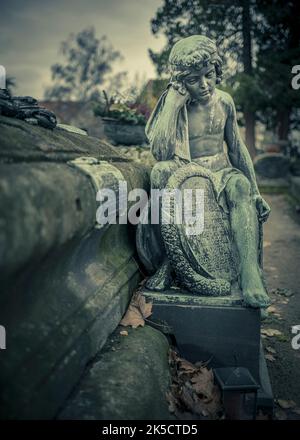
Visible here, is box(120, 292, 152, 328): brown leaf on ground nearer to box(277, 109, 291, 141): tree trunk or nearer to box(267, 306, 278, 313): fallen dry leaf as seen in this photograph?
box(267, 306, 278, 313): fallen dry leaf

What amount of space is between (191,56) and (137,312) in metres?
1.75

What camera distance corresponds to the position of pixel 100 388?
1.65m

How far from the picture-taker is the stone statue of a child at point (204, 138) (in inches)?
100

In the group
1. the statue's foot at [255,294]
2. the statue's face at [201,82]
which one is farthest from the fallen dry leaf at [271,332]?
the statue's face at [201,82]

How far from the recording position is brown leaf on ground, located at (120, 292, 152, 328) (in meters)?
2.34

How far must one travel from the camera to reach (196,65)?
2518 mm

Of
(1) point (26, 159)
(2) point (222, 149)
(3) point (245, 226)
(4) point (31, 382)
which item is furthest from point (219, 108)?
(4) point (31, 382)

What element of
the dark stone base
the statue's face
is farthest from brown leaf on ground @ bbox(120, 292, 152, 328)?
the statue's face

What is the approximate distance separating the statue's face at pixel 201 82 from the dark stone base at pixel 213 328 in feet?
4.61

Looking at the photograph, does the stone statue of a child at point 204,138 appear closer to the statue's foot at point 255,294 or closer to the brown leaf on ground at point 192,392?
the statue's foot at point 255,294

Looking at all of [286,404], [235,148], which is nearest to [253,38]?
[235,148]

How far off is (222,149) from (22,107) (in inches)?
58.6

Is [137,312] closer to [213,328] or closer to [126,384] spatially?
[213,328]

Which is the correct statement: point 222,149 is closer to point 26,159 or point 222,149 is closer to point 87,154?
point 87,154
